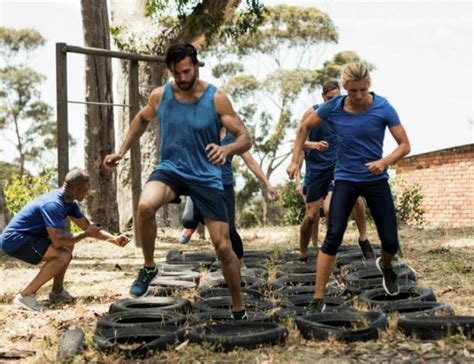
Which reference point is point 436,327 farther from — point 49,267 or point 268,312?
point 49,267

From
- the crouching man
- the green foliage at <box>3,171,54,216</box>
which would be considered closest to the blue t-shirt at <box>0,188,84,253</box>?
the crouching man

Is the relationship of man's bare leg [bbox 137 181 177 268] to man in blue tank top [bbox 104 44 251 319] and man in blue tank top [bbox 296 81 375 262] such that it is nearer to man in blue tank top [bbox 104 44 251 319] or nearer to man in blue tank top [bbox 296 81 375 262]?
man in blue tank top [bbox 104 44 251 319]

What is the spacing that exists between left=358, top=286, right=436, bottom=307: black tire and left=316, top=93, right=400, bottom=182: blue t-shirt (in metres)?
1.10

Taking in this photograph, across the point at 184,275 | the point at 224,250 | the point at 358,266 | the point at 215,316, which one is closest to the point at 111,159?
the point at 224,250

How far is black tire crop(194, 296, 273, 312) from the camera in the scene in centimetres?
664

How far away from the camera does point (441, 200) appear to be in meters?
26.3

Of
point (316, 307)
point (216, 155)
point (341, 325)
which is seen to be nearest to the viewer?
point (216, 155)

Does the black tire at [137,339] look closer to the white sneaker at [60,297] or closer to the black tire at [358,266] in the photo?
the white sneaker at [60,297]

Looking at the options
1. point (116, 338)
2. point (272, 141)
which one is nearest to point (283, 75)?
point (272, 141)

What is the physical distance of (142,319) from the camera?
20.7 ft

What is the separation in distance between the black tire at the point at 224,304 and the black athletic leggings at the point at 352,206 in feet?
2.70

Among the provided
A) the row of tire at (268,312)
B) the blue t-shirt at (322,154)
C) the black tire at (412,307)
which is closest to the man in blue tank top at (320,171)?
the blue t-shirt at (322,154)

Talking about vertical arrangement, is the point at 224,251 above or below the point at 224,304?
above

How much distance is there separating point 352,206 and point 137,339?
6.80 feet
